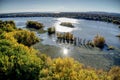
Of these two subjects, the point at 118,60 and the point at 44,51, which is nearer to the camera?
the point at 118,60

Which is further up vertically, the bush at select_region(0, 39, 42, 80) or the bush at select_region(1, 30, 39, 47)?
the bush at select_region(0, 39, 42, 80)

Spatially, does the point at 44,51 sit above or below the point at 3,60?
below

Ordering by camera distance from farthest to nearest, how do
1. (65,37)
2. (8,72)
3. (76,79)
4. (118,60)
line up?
1. (65,37)
2. (118,60)
3. (8,72)
4. (76,79)

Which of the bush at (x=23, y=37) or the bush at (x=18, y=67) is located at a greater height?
the bush at (x=18, y=67)

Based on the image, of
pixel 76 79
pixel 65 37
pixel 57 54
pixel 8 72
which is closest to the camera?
pixel 76 79

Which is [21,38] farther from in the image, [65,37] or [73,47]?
[65,37]

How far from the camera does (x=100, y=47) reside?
103812mm

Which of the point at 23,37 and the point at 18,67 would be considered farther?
the point at 23,37

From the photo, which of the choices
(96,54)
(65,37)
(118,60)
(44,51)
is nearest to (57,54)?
(44,51)

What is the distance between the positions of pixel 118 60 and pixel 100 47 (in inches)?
853

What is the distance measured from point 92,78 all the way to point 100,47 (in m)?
62.6

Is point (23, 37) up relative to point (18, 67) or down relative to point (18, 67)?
down

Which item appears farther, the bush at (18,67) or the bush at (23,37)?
the bush at (23,37)

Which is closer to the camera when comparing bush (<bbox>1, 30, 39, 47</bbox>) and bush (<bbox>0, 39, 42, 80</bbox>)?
bush (<bbox>0, 39, 42, 80</bbox>)
